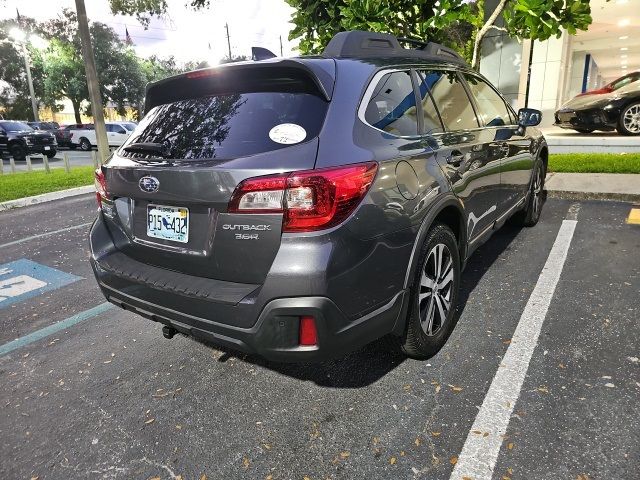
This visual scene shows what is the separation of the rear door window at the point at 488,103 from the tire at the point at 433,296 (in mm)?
1403

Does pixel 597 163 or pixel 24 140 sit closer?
pixel 597 163

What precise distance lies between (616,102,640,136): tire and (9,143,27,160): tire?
859 inches

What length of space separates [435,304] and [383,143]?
3.60 feet

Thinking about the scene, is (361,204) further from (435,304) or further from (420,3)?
(420,3)

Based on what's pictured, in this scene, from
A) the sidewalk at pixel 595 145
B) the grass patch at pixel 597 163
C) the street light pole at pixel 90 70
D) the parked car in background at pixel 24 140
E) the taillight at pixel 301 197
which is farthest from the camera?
the parked car in background at pixel 24 140

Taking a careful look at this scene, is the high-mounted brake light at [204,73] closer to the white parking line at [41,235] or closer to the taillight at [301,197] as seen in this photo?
the taillight at [301,197]

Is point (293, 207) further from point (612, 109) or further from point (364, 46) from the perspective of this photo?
point (612, 109)

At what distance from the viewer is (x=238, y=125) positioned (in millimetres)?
2232

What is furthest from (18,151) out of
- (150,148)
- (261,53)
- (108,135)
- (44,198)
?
(150,148)

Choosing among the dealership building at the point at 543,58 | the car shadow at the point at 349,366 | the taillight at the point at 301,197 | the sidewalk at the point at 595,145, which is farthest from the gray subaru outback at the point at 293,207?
the dealership building at the point at 543,58

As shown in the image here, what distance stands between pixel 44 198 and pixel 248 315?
8.57m

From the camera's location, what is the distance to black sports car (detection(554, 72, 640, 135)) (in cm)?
1095

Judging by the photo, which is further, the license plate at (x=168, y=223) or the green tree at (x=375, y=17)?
the green tree at (x=375, y=17)

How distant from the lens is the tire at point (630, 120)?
35.9 ft
